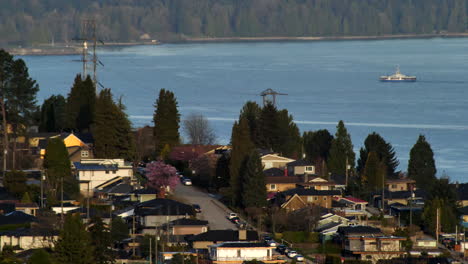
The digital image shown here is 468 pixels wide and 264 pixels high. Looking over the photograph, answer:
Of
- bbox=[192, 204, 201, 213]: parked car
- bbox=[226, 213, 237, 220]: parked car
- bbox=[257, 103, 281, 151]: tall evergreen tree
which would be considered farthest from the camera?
bbox=[257, 103, 281, 151]: tall evergreen tree

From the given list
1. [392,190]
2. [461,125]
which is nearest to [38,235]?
[392,190]

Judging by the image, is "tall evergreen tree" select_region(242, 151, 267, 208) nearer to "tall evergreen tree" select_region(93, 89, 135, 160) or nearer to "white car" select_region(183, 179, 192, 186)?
"white car" select_region(183, 179, 192, 186)

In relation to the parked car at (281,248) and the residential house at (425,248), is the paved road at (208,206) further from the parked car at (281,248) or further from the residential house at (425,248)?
the residential house at (425,248)

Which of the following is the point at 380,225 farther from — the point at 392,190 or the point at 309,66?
the point at 309,66

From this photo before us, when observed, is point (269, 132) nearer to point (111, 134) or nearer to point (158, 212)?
point (111, 134)

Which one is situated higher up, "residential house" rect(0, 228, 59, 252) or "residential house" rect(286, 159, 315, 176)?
"residential house" rect(286, 159, 315, 176)

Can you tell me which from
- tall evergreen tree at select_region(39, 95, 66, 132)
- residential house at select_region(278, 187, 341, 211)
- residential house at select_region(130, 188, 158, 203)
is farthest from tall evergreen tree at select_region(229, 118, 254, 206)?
tall evergreen tree at select_region(39, 95, 66, 132)
